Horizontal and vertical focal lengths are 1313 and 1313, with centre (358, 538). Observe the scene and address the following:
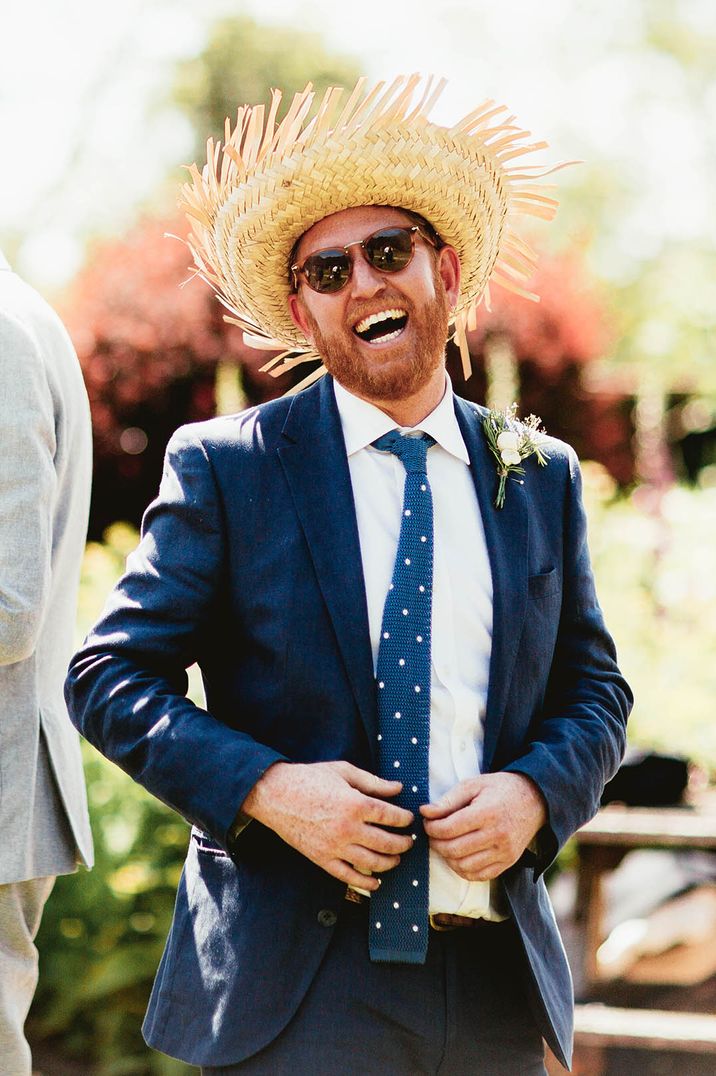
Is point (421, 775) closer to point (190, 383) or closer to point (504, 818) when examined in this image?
point (504, 818)

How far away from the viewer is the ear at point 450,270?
2672 mm

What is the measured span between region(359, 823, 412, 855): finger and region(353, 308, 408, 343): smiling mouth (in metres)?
0.92

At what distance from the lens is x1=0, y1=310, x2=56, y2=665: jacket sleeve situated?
2.48 meters

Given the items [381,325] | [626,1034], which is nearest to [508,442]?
[381,325]

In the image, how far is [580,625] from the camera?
255 centimetres

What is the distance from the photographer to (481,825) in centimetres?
213


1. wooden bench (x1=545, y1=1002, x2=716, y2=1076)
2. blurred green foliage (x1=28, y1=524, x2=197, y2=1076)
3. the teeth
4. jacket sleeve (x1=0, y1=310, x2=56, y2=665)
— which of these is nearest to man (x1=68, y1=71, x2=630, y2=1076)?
the teeth

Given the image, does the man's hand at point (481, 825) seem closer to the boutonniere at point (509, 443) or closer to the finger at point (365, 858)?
the finger at point (365, 858)

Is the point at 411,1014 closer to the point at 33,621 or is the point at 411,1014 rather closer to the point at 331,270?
the point at 33,621

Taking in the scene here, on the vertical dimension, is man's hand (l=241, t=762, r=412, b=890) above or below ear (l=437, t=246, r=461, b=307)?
below

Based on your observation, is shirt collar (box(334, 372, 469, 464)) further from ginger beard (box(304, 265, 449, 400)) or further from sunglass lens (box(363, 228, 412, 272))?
sunglass lens (box(363, 228, 412, 272))

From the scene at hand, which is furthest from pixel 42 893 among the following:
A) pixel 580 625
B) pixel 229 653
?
pixel 580 625

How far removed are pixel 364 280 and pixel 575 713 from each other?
89 cm

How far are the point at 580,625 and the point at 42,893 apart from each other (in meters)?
1.24
